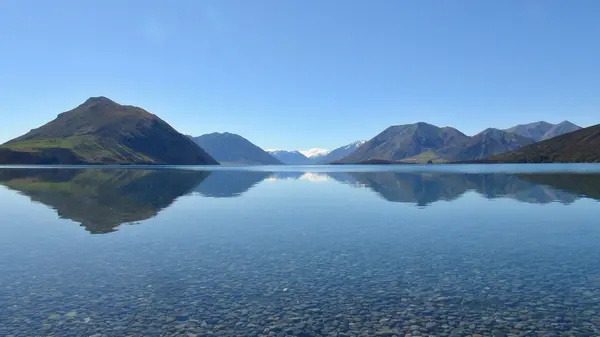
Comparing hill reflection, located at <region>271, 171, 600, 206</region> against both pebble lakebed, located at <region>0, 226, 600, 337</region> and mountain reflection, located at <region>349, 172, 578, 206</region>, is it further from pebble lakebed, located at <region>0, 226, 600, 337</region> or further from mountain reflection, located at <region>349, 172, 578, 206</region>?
pebble lakebed, located at <region>0, 226, 600, 337</region>

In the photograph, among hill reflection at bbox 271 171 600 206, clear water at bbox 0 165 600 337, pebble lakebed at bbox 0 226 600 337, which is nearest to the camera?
pebble lakebed at bbox 0 226 600 337

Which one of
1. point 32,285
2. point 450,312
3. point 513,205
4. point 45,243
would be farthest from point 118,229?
point 513,205

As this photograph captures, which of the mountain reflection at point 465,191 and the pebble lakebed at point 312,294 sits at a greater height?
the mountain reflection at point 465,191

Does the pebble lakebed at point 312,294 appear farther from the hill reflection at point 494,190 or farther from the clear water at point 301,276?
the hill reflection at point 494,190

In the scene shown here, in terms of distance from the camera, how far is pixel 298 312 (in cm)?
1834

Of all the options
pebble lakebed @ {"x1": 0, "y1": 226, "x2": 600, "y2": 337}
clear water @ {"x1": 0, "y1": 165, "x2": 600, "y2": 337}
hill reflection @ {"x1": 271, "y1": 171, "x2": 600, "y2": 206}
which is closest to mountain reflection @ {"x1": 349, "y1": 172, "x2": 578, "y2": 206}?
hill reflection @ {"x1": 271, "y1": 171, "x2": 600, "y2": 206}

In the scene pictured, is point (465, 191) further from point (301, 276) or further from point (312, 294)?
point (312, 294)

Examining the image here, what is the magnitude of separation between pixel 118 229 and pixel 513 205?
54.3m

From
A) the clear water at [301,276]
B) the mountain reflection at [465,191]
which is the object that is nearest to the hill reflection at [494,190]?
the mountain reflection at [465,191]

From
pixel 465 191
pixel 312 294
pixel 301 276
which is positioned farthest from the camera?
pixel 465 191

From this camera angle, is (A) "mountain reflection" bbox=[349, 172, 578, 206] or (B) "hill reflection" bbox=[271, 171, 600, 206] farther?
(B) "hill reflection" bbox=[271, 171, 600, 206]

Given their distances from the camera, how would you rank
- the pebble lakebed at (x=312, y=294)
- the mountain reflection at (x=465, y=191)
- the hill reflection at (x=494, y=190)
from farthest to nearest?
the hill reflection at (x=494, y=190)
the mountain reflection at (x=465, y=191)
the pebble lakebed at (x=312, y=294)

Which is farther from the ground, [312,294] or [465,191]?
[465,191]

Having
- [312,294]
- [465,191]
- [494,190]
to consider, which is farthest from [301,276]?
[494,190]
